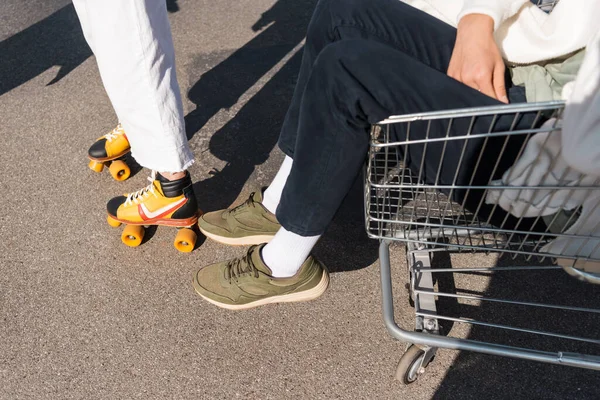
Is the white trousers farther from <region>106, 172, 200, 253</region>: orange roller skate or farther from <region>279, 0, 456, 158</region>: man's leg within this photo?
<region>279, 0, 456, 158</region>: man's leg

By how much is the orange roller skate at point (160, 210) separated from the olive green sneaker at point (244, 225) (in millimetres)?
79

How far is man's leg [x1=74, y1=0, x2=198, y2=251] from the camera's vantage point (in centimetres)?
180

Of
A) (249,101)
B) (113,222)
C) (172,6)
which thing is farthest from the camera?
(172,6)

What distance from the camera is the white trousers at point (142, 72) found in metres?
1.78

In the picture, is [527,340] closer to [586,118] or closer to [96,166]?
[586,118]

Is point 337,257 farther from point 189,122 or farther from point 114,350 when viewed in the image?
point 189,122

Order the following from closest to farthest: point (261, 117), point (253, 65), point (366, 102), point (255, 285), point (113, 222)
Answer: point (366, 102) < point (255, 285) < point (113, 222) < point (261, 117) < point (253, 65)

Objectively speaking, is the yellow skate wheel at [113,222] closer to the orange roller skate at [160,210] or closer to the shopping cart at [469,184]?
the orange roller skate at [160,210]

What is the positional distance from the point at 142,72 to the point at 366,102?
864 mm

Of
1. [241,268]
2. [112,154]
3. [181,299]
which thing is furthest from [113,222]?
[241,268]

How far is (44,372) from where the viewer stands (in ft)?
6.47

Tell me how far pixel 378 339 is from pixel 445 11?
1236mm

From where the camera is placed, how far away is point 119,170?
2.65 metres

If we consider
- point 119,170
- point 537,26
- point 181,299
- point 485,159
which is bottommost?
point 181,299
